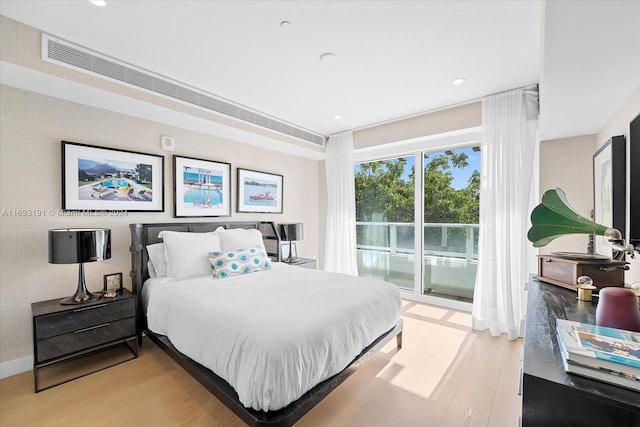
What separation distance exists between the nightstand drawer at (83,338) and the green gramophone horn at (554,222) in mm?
3124

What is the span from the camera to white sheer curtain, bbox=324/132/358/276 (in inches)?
178

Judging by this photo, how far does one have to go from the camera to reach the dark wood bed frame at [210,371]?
1.47m

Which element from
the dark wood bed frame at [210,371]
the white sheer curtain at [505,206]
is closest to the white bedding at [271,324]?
the dark wood bed frame at [210,371]

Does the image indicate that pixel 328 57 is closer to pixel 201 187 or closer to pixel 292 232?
pixel 201 187

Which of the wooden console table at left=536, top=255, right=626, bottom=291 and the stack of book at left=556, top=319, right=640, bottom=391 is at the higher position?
the wooden console table at left=536, top=255, right=626, bottom=291

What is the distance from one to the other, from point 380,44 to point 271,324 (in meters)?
2.24

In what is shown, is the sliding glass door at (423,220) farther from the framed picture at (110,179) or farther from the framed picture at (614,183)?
the framed picture at (110,179)

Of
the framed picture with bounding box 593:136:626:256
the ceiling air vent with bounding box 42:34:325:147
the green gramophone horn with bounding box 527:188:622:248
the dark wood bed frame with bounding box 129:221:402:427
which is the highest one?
the ceiling air vent with bounding box 42:34:325:147

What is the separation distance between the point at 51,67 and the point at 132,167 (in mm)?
1016

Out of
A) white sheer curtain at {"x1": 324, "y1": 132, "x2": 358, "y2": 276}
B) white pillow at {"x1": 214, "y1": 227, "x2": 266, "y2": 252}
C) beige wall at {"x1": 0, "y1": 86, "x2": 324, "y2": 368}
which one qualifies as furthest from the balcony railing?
beige wall at {"x1": 0, "y1": 86, "x2": 324, "y2": 368}

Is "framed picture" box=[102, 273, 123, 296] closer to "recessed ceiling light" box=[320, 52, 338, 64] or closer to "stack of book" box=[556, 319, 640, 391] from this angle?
"recessed ceiling light" box=[320, 52, 338, 64]

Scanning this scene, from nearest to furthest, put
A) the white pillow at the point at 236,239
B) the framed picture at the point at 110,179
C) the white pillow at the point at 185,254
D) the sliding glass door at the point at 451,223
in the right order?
the framed picture at the point at 110,179 → the white pillow at the point at 185,254 → the white pillow at the point at 236,239 → the sliding glass door at the point at 451,223

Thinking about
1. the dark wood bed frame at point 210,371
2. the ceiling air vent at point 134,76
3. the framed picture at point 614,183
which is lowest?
the dark wood bed frame at point 210,371

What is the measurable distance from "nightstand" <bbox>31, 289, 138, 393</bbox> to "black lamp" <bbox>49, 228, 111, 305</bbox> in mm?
138
